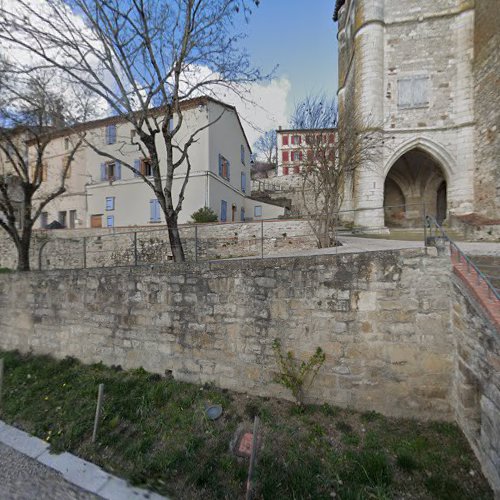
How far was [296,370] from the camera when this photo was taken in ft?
14.4

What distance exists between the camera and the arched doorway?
14023 millimetres

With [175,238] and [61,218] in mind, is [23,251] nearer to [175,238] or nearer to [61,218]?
[175,238]

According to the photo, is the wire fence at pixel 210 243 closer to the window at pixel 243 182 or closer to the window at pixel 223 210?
the window at pixel 223 210

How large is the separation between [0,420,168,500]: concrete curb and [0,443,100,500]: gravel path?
0.19ft

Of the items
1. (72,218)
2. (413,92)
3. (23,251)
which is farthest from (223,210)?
(72,218)

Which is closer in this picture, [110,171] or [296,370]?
[296,370]

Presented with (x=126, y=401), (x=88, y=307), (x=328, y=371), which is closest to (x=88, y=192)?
(x=88, y=307)

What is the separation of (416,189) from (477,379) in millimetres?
14084

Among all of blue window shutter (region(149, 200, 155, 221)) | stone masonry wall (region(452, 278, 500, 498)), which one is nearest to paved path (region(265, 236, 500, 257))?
stone masonry wall (region(452, 278, 500, 498))

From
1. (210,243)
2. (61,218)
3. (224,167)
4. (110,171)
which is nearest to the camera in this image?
(210,243)

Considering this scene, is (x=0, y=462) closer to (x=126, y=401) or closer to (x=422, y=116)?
(x=126, y=401)

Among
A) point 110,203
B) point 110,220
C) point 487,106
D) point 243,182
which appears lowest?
point 110,220

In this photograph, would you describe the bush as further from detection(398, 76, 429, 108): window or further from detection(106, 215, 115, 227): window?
detection(398, 76, 429, 108): window

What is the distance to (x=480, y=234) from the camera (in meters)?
8.67
